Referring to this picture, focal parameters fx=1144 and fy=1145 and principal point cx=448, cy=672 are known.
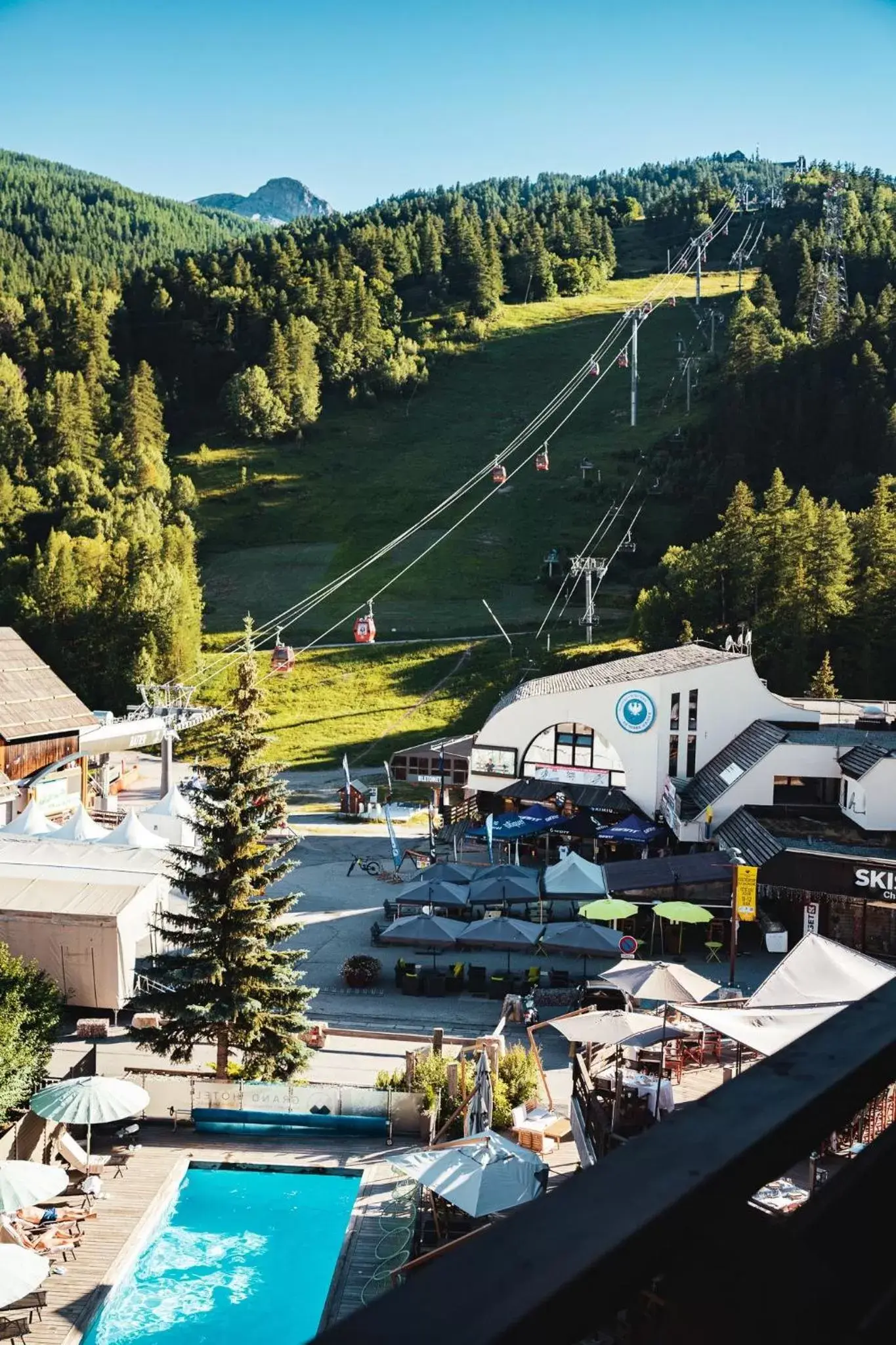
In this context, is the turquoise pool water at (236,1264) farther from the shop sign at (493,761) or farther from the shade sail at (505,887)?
the shop sign at (493,761)

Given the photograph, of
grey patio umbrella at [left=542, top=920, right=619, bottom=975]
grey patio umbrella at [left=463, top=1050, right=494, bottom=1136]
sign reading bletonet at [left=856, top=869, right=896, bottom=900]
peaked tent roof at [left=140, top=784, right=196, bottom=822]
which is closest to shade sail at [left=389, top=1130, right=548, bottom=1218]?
grey patio umbrella at [left=463, top=1050, right=494, bottom=1136]

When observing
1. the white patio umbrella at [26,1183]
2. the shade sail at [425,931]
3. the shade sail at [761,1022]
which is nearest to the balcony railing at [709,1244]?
the shade sail at [761,1022]

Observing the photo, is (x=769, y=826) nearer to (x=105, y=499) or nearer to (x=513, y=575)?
(x=513, y=575)

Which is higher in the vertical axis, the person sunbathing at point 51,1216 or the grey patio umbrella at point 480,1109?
the grey patio umbrella at point 480,1109

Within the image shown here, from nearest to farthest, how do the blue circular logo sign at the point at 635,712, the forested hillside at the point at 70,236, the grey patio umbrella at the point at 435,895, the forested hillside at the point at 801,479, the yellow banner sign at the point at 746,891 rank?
1. the yellow banner sign at the point at 746,891
2. the grey patio umbrella at the point at 435,895
3. the blue circular logo sign at the point at 635,712
4. the forested hillside at the point at 801,479
5. the forested hillside at the point at 70,236

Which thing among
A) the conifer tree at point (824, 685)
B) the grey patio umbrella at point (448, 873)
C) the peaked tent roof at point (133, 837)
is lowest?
the grey patio umbrella at point (448, 873)

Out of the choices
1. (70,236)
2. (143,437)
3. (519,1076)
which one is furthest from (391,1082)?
(70,236)
